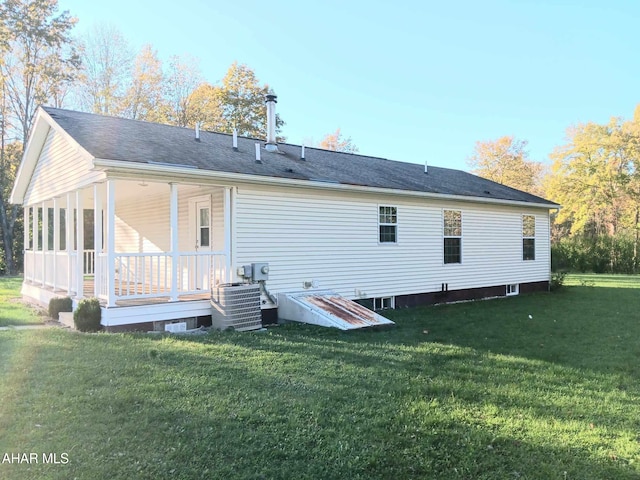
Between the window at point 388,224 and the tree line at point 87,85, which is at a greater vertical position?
the tree line at point 87,85

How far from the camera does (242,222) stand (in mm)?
8609

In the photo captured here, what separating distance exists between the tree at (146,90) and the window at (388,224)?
22.6 m

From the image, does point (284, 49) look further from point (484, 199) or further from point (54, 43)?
point (484, 199)

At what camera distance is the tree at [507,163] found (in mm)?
37469

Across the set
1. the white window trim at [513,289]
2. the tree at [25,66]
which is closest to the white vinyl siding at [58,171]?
the white window trim at [513,289]

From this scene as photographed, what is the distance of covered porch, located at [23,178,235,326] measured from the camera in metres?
7.72

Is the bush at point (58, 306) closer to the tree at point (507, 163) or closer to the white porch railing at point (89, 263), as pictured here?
the white porch railing at point (89, 263)

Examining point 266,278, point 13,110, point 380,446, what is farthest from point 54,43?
point 380,446

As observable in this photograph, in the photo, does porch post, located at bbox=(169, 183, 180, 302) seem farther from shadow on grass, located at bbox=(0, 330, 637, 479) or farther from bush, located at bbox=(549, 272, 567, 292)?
bush, located at bbox=(549, 272, 567, 292)

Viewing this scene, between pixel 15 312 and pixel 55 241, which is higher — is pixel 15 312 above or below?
below

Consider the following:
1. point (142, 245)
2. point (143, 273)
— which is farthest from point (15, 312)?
point (143, 273)

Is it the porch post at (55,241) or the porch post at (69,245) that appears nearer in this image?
the porch post at (69,245)

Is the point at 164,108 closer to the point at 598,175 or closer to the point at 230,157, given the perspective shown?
the point at 230,157

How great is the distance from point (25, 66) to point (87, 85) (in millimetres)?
3437
